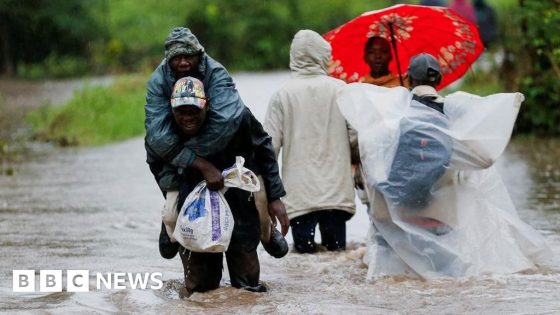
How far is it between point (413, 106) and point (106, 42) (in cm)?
3954

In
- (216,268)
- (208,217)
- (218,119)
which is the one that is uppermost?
(218,119)

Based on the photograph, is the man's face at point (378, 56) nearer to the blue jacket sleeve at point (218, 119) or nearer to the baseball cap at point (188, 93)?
the blue jacket sleeve at point (218, 119)

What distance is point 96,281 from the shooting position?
8844 millimetres

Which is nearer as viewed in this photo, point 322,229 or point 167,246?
point 167,246

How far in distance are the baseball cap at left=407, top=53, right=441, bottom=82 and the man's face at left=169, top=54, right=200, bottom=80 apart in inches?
76.5

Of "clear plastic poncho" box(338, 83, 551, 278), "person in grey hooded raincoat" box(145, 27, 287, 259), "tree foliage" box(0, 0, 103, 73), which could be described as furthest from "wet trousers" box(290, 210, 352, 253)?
"tree foliage" box(0, 0, 103, 73)

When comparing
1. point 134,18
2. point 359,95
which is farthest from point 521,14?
point 134,18

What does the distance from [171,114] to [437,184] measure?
80.5 inches

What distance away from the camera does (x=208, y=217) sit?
745cm

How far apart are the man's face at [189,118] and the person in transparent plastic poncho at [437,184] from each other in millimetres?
1677

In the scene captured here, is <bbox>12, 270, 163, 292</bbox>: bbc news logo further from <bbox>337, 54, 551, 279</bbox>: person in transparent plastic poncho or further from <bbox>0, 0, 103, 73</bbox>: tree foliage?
<bbox>0, 0, 103, 73</bbox>: tree foliage

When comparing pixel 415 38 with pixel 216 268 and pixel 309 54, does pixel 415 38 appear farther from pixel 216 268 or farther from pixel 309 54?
pixel 216 268

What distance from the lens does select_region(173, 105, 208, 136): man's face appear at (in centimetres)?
739

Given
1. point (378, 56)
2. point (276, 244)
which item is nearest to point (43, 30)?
point (378, 56)
